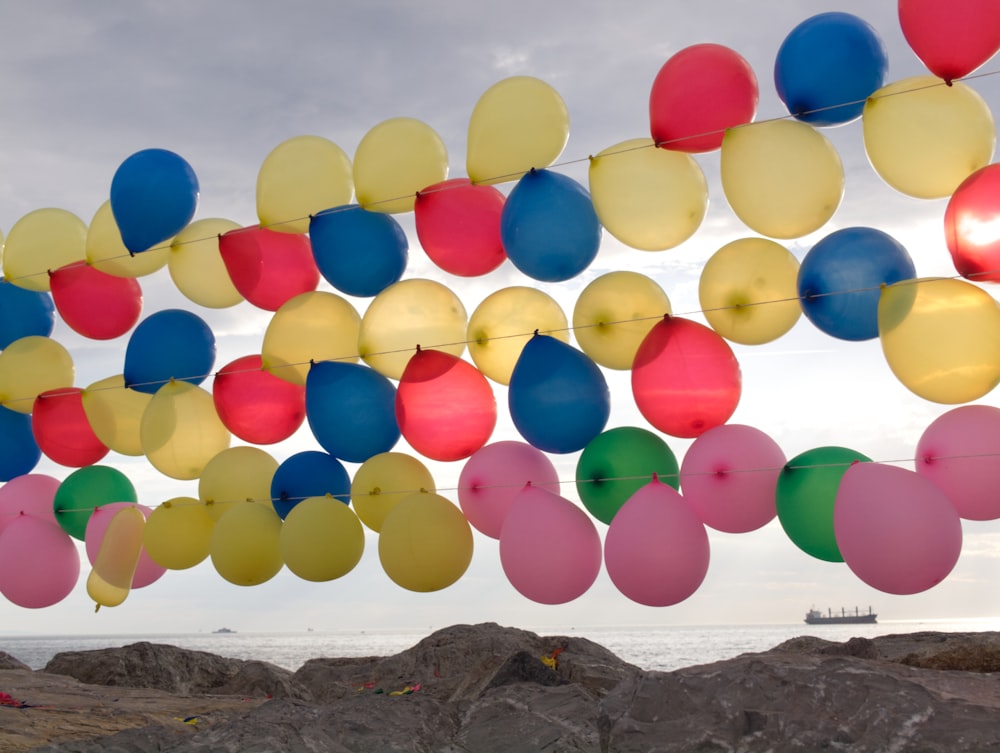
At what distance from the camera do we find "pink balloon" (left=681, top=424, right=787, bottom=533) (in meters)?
4.51

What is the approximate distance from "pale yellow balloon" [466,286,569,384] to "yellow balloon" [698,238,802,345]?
2.69ft

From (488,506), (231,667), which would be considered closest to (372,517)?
(488,506)

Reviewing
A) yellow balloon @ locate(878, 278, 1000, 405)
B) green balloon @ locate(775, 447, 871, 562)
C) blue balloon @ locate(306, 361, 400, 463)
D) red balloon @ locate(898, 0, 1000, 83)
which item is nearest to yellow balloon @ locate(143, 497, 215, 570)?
blue balloon @ locate(306, 361, 400, 463)

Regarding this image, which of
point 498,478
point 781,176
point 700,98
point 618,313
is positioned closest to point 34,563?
point 498,478

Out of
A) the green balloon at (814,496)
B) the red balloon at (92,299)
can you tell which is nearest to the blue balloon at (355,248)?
the red balloon at (92,299)

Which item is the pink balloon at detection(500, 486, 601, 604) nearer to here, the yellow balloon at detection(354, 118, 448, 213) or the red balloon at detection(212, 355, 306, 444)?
the red balloon at detection(212, 355, 306, 444)

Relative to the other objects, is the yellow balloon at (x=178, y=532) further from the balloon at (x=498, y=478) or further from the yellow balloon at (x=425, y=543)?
the balloon at (x=498, y=478)

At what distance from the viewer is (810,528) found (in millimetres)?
4422

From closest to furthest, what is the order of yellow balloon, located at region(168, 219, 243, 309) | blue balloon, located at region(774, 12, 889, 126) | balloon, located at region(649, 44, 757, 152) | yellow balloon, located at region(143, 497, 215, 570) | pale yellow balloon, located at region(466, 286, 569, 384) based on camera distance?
1. blue balloon, located at region(774, 12, 889, 126)
2. balloon, located at region(649, 44, 757, 152)
3. pale yellow balloon, located at region(466, 286, 569, 384)
4. yellow balloon, located at region(143, 497, 215, 570)
5. yellow balloon, located at region(168, 219, 243, 309)

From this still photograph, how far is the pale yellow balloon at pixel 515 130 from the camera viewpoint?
4.88 m

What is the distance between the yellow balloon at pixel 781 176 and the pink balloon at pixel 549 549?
1.58 m

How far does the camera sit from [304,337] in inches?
207

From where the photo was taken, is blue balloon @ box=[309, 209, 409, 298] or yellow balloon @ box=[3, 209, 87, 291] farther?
yellow balloon @ box=[3, 209, 87, 291]

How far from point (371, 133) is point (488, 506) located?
2.05 meters
